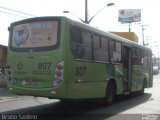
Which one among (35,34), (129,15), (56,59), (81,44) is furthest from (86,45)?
(129,15)

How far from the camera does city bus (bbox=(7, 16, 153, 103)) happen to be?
12.2 metres

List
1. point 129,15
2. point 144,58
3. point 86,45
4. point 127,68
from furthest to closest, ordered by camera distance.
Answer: point 129,15
point 144,58
point 127,68
point 86,45

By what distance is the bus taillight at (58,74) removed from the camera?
478 inches

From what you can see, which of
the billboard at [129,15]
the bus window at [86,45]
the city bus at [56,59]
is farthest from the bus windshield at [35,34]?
the billboard at [129,15]

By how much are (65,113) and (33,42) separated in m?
2.60

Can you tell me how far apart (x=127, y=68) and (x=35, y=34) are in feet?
24.2

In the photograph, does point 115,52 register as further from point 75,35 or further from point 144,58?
point 144,58

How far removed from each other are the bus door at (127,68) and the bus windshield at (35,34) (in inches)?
263

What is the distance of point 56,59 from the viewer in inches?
483

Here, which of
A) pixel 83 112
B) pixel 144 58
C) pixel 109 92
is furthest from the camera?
pixel 144 58

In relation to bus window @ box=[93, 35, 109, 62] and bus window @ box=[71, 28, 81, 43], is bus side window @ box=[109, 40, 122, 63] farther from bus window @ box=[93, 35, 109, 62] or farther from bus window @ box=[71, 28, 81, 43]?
bus window @ box=[71, 28, 81, 43]

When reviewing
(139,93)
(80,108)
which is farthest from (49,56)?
(139,93)

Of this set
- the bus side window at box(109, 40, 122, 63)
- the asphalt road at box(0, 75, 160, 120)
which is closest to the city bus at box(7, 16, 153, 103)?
the asphalt road at box(0, 75, 160, 120)

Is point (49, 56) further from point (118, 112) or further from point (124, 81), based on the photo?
point (124, 81)
